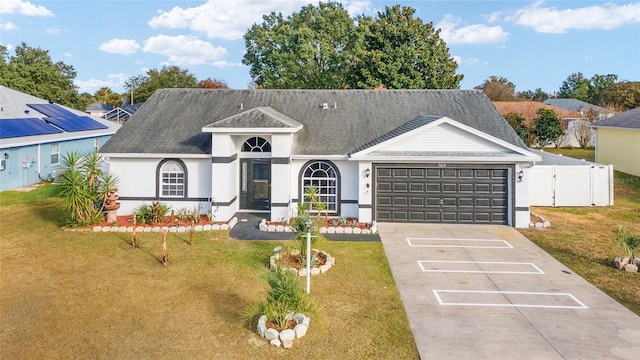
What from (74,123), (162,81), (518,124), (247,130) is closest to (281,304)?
(247,130)

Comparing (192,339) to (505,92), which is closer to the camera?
(192,339)

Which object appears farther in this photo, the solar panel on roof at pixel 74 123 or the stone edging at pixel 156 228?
the solar panel on roof at pixel 74 123

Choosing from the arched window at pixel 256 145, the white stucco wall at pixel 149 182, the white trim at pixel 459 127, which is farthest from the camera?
the arched window at pixel 256 145

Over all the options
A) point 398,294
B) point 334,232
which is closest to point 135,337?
point 398,294

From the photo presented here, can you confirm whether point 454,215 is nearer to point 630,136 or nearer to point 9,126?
point 630,136

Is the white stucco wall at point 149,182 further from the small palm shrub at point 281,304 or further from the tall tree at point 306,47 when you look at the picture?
the tall tree at point 306,47

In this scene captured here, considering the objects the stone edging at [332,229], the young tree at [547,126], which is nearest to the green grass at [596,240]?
the stone edging at [332,229]
